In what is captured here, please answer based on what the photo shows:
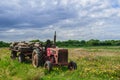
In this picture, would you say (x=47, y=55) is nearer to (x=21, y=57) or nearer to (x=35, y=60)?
(x=35, y=60)

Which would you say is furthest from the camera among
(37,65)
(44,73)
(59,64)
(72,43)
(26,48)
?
(72,43)

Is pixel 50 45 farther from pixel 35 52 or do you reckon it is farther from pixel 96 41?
pixel 96 41

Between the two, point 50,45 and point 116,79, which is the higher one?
point 50,45

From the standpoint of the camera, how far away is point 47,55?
22.1 metres

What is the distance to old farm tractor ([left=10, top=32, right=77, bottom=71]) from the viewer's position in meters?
20.5

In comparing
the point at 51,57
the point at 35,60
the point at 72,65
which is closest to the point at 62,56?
the point at 72,65

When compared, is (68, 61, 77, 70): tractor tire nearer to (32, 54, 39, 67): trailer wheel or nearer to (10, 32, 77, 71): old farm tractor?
(10, 32, 77, 71): old farm tractor

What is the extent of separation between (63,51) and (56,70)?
64.8 inches

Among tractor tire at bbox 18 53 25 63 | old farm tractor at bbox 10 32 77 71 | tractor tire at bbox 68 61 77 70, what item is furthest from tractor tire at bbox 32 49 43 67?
tractor tire at bbox 18 53 25 63

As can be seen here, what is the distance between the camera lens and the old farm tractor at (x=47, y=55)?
20.5m

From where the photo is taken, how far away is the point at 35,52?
22.6m

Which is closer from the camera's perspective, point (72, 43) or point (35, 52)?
point (35, 52)

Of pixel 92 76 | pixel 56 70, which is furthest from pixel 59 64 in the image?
pixel 92 76

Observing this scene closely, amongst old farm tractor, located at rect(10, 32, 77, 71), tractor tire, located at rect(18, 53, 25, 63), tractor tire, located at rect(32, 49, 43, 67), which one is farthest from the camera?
tractor tire, located at rect(18, 53, 25, 63)
